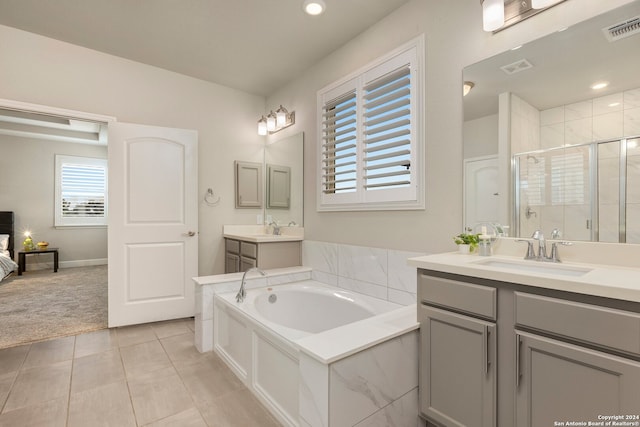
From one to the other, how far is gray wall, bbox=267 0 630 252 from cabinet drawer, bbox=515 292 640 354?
849 millimetres

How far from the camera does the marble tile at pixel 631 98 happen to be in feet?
4.49

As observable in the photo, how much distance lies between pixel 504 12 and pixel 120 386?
128 inches

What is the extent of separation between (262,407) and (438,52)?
2.52m

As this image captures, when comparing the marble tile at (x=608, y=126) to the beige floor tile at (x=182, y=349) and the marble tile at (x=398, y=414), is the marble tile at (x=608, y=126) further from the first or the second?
the beige floor tile at (x=182, y=349)

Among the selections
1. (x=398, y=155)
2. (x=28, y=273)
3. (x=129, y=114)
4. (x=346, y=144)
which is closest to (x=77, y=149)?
(x=28, y=273)

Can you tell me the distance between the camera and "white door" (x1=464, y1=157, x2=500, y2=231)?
182cm

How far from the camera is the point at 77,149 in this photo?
6.39 metres

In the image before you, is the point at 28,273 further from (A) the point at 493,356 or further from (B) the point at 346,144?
(A) the point at 493,356

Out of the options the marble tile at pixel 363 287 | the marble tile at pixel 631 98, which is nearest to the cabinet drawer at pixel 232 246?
the marble tile at pixel 363 287

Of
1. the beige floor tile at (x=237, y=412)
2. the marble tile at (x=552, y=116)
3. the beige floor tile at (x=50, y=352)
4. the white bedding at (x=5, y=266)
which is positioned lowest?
the beige floor tile at (x=237, y=412)

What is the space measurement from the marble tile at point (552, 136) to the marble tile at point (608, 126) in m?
0.13

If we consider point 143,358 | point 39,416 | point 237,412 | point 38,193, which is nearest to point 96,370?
point 143,358

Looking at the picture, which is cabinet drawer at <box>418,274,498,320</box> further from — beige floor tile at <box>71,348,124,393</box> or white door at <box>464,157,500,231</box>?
beige floor tile at <box>71,348,124,393</box>

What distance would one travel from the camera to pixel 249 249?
322 cm
